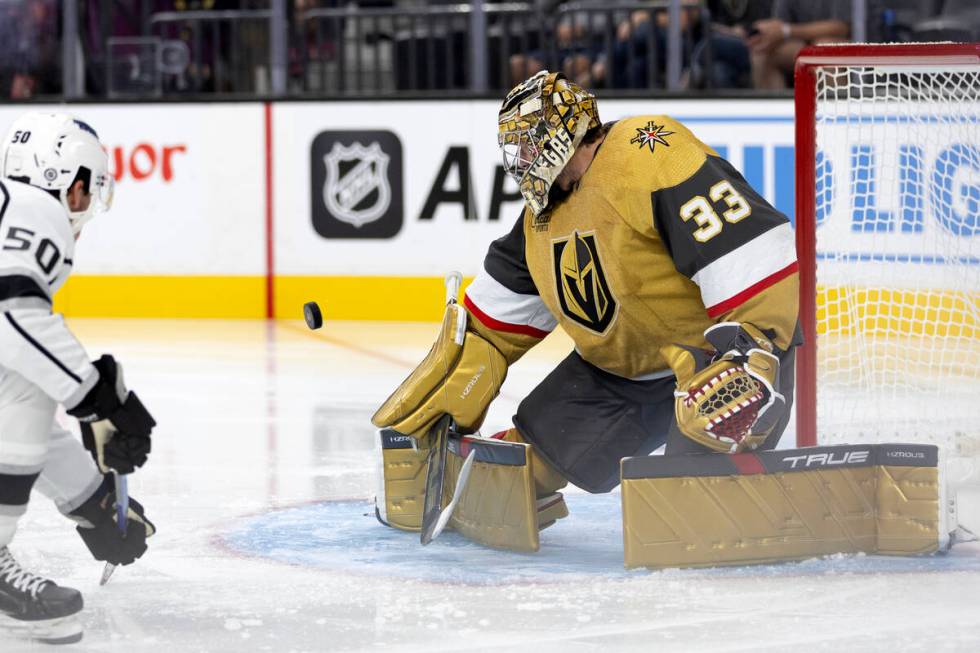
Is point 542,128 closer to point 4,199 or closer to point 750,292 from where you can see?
point 750,292

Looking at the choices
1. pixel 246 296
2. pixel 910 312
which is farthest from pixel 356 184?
pixel 910 312

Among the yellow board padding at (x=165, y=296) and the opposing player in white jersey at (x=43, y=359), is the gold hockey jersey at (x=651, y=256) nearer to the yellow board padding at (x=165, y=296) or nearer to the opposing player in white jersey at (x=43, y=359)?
the opposing player in white jersey at (x=43, y=359)

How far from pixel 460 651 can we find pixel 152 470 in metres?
1.83

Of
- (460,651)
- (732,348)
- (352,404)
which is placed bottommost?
(352,404)

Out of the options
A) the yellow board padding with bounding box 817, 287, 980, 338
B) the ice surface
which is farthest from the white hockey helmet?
the yellow board padding with bounding box 817, 287, 980, 338

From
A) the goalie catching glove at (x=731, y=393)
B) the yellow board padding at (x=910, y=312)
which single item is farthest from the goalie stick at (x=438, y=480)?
the yellow board padding at (x=910, y=312)

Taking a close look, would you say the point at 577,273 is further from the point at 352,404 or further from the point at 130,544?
the point at 352,404

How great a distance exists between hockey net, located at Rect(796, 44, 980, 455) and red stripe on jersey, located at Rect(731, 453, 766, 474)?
0.88m

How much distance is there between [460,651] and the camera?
7.38ft

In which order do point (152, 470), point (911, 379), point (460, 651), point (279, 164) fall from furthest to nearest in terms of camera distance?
→ point (279, 164) → point (911, 379) → point (152, 470) → point (460, 651)

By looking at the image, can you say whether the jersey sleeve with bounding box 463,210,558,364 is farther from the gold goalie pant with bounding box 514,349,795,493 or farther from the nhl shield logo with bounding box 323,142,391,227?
the nhl shield logo with bounding box 323,142,391,227

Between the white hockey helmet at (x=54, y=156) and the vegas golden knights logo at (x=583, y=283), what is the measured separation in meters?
0.88

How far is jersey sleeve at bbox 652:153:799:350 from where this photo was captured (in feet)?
9.00

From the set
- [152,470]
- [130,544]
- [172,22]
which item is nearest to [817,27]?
[172,22]
